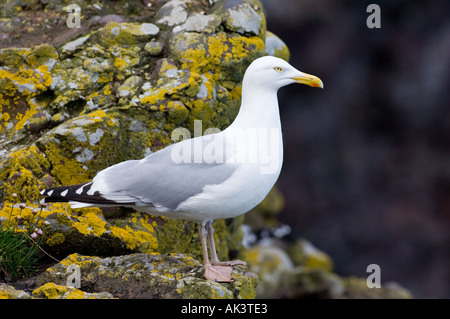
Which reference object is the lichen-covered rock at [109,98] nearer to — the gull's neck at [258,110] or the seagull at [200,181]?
the seagull at [200,181]

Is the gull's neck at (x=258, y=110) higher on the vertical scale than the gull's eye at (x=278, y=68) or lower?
lower

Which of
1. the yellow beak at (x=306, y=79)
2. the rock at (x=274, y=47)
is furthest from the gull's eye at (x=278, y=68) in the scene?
the rock at (x=274, y=47)

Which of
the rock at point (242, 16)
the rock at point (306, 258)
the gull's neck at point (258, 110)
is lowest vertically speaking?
the rock at point (306, 258)

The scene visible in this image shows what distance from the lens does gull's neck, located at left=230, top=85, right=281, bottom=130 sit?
4297 mm

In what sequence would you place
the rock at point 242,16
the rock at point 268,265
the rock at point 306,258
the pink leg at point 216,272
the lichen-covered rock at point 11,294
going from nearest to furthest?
the lichen-covered rock at point 11,294 → the pink leg at point 216,272 → the rock at point 242,16 → the rock at point 268,265 → the rock at point 306,258

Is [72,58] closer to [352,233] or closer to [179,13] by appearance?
[179,13]

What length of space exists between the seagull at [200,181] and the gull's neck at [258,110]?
0.04 metres

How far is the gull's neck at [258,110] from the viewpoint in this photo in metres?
4.30

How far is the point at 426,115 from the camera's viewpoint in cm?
1224

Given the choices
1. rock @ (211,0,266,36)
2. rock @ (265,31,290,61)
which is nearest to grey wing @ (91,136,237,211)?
rock @ (211,0,266,36)

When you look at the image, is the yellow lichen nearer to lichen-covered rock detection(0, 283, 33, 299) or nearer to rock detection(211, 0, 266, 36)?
lichen-covered rock detection(0, 283, 33, 299)

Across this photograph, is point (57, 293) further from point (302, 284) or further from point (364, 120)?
point (364, 120)

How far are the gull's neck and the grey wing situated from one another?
42cm
